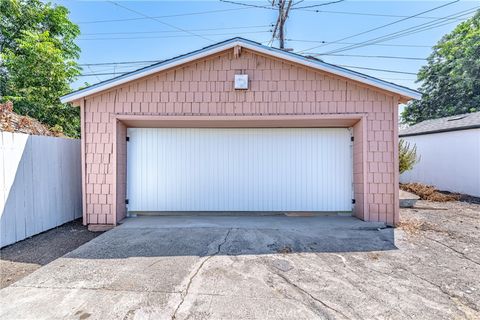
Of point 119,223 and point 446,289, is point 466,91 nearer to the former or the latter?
point 446,289

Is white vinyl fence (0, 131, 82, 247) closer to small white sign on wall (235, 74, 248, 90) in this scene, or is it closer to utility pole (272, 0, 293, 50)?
small white sign on wall (235, 74, 248, 90)

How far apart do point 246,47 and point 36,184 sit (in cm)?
481

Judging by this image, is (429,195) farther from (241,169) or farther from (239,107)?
(239,107)

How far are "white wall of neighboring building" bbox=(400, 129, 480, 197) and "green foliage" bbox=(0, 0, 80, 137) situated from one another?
47.5ft

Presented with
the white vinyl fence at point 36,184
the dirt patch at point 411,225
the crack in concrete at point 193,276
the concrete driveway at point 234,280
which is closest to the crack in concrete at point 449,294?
the concrete driveway at point 234,280

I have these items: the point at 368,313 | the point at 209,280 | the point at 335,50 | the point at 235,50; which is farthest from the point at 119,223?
the point at 335,50

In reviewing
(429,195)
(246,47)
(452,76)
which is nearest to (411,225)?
(429,195)

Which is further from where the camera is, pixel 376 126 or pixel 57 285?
pixel 376 126

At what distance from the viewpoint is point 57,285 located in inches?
106

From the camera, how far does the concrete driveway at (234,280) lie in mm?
2242

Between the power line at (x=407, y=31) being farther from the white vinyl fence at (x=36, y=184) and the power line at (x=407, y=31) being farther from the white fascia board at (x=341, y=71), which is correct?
the white vinyl fence at (x=36, y=184)

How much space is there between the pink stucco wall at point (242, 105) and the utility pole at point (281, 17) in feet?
18.8

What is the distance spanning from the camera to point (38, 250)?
3.84 meters

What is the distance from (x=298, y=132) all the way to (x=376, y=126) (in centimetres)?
164
